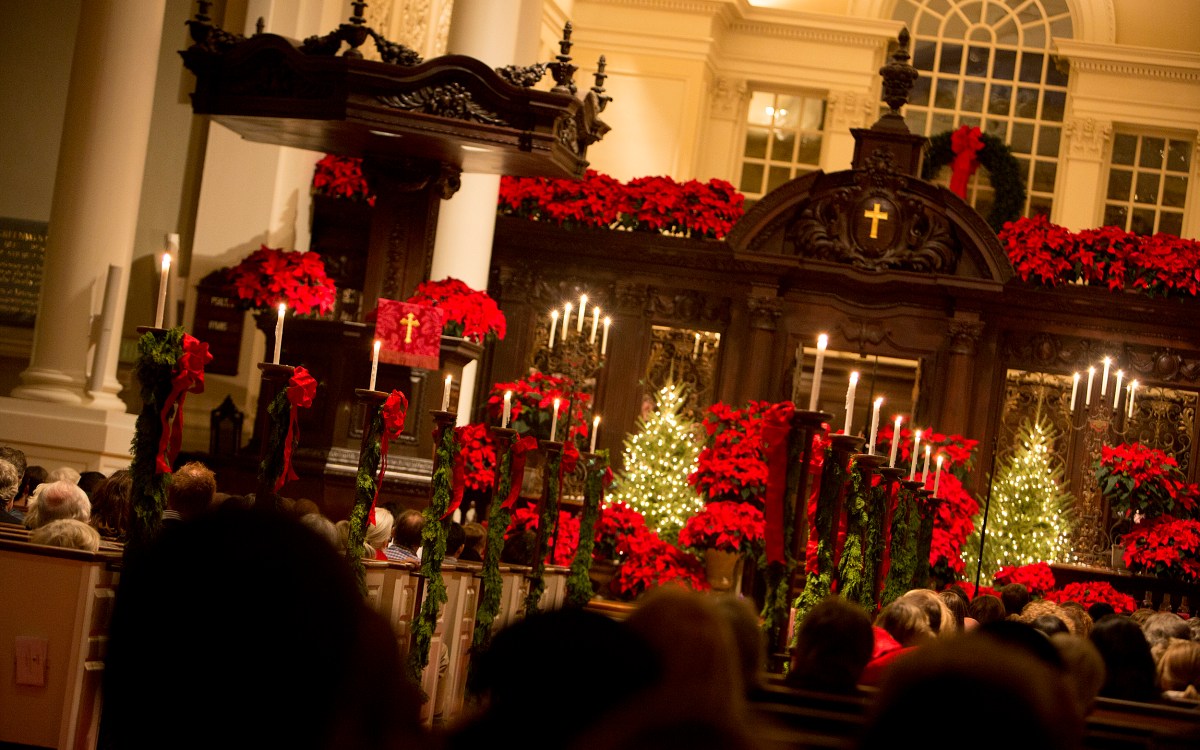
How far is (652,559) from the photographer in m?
11.5

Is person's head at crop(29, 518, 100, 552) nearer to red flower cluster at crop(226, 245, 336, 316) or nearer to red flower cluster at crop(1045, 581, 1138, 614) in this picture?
red flower cluster at crop(226, 245, 336, 316)


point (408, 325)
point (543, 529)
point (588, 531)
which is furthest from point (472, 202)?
point (543, 529)

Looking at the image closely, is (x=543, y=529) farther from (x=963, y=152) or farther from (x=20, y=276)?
(x=963, y=152)

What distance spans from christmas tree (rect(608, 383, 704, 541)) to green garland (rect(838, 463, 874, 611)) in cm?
537

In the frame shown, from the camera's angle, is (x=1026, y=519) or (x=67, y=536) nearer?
(x=67, y=536)

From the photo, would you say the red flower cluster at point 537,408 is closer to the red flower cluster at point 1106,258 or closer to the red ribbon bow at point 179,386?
the red flower cluster at point 1106,258

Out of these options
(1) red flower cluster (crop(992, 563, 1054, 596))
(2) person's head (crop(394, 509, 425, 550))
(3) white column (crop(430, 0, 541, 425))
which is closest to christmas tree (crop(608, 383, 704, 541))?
(3) white column (crop(430, 0, 541, 425))

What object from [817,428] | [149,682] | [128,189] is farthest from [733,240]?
[149,682]

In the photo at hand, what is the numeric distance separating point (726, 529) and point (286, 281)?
3.58m

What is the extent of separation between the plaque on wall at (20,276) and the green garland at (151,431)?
7580mm

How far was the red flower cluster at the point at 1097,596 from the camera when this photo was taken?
36.2 ft

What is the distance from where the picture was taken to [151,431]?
5426 millimetres

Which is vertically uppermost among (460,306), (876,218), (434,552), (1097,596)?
(876,218)

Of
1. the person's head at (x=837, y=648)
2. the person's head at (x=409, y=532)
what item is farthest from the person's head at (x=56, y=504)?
the person's head at (x=837, y=648)
